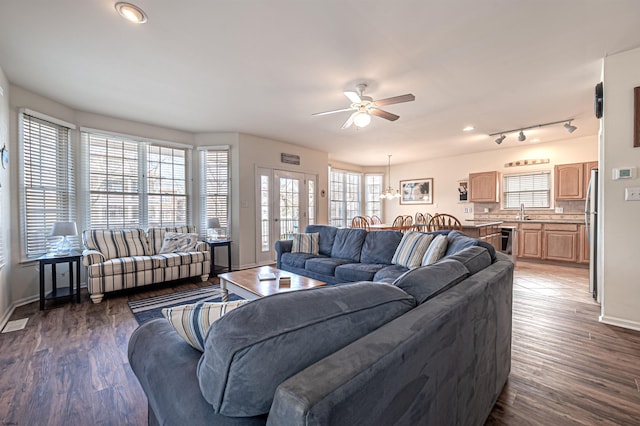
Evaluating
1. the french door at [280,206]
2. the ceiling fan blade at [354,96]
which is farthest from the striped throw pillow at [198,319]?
the french door at [280,206]

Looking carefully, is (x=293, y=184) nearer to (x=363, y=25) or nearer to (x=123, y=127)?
(x=123, y=127)

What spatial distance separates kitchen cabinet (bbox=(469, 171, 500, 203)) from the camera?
21.2 feet

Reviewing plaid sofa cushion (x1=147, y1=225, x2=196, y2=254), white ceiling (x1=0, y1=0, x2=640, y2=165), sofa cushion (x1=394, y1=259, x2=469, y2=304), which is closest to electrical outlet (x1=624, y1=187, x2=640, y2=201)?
white ceiling (x1=0, y1=0, x2=640, y2=165)

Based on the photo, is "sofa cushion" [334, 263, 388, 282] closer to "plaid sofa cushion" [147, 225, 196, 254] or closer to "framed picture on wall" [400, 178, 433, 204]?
"plaid sofa cushion" [147, 225, 196, 254]

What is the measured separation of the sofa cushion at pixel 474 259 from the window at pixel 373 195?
691cm

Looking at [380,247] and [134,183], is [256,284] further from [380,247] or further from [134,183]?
[134,183]

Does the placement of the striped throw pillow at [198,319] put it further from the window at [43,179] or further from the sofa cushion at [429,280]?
the window at [43,179]

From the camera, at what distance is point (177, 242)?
4.44 meters

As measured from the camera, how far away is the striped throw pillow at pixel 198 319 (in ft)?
2.93

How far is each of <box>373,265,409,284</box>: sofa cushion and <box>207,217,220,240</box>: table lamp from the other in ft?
10.2

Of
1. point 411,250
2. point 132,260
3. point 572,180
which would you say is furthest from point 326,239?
point 572,180

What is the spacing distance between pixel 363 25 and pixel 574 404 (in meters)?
2.87

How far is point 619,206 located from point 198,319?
372cm

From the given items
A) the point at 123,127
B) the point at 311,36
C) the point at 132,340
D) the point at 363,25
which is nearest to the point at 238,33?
the point at 311,36
